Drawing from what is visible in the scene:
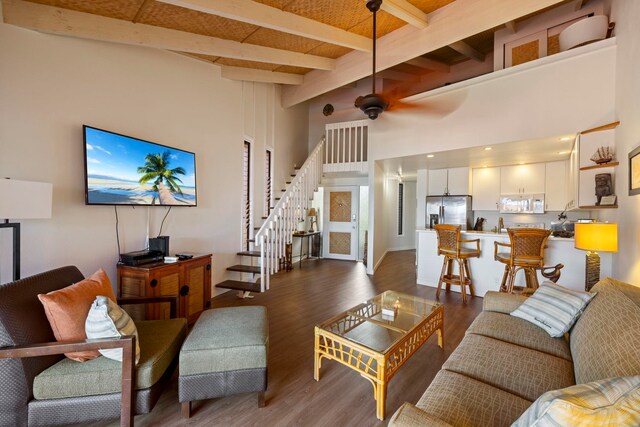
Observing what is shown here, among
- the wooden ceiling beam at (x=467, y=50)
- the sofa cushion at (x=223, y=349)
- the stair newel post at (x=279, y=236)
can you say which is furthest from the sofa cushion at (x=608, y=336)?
the wooden ceiling beam at (x=467, y=50)

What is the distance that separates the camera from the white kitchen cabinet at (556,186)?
4582 millimetres

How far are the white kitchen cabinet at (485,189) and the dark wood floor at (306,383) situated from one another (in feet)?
7.54

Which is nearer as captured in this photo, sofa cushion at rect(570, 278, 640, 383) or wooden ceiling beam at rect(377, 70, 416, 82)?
sofa cushion at rect(570, 278, 640, 383)

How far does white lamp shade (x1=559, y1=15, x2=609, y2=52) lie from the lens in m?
3.06

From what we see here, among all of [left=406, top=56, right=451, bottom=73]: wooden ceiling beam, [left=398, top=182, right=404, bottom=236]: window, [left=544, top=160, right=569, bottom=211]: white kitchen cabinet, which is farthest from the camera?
[left=398, top=182, right=404, bottom=236]: window

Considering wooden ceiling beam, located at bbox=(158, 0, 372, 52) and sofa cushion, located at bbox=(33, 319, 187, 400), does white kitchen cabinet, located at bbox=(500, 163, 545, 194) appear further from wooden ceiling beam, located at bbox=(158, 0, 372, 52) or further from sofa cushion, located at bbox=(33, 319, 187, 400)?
sofa cushion, located at bbox=(33, 319, 187, 400)

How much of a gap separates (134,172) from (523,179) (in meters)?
6.20

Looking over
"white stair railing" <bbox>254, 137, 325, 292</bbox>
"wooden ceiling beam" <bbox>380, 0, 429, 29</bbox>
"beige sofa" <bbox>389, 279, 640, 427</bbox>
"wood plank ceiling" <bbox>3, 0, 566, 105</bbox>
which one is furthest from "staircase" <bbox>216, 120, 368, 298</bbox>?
"beige sofa" <bbox>389, 279, 640, 427</bbox>

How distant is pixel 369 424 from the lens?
5.40ft

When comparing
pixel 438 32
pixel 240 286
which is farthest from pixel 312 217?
pixel 438 32

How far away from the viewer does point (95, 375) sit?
1468mm

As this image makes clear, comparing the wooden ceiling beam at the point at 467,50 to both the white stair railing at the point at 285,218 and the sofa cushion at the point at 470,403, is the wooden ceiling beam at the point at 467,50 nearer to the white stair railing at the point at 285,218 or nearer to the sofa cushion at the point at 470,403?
the white stair railing at the point at 285,218

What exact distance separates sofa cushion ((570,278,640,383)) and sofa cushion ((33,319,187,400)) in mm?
2259

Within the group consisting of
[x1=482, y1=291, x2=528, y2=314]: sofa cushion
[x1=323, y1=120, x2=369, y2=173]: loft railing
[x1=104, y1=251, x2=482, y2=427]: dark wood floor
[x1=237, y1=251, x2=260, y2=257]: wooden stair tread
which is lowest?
[x1=104, y1=251, x2=482, y2=427]: dark wood floor
